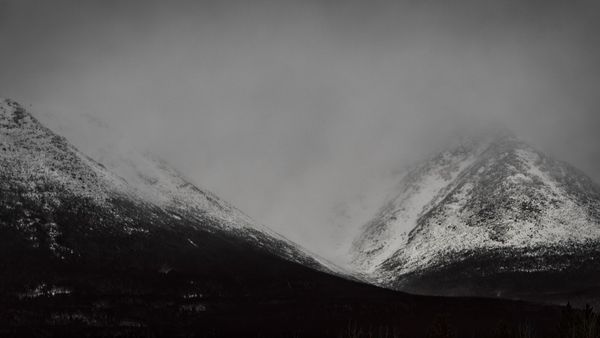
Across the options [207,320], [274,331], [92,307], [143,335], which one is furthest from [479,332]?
[92,307]

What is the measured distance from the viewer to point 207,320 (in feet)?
652

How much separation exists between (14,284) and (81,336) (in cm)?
3215

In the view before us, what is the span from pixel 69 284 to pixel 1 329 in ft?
120

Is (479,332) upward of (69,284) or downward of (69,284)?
upward

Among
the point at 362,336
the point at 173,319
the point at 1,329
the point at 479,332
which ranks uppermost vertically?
the point at 479,332

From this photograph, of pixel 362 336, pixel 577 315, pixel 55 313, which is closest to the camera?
pixel 577 315

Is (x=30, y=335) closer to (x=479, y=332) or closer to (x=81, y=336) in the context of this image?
(x=81, y=336)

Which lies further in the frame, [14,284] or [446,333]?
[14,284]

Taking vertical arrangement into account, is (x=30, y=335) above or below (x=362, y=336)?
below

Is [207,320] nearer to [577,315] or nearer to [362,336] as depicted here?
[362,336]

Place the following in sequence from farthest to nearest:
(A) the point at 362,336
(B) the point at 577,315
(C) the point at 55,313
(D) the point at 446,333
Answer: (A) the point at 362,336
(C) the point at 55,313
(B) the point at 577,315
(D) the point at 446,333

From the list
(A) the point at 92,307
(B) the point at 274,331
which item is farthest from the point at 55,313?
(B) the point at 274,331

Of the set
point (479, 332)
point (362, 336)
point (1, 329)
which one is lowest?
point (1, 329)

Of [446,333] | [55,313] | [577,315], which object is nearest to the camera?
[446,333]
